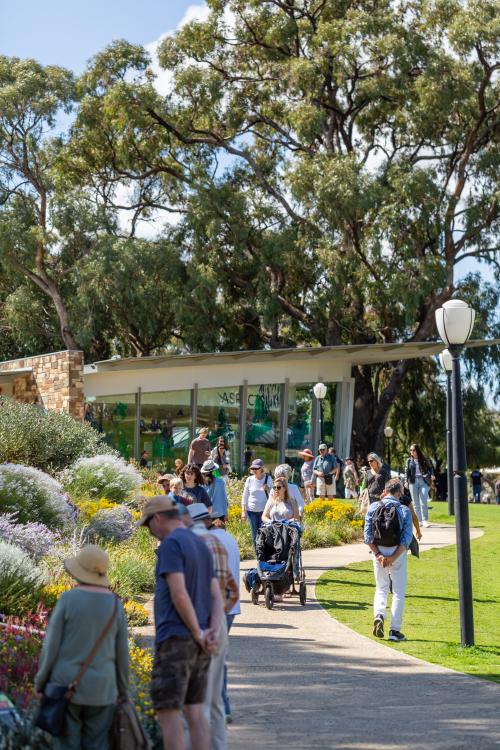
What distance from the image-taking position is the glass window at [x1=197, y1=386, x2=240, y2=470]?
32.3 meters

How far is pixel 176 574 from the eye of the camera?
549cm

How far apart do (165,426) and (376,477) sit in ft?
50.8

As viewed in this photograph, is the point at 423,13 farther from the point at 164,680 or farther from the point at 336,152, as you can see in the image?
the point at 164,680

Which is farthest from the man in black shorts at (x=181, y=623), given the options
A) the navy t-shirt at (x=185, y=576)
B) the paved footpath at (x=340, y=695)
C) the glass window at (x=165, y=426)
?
the glass window at (x=165, y=426)

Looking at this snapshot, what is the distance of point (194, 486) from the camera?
36.7 ft

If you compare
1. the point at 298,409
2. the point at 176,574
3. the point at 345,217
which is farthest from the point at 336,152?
the point at 176,574

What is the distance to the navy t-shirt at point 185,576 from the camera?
18.1ft

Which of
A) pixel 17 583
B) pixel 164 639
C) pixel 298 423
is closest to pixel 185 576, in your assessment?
pixel 164 639

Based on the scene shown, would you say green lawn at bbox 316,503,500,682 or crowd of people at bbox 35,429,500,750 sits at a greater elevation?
crowd of people at bbox 35,429,500,750

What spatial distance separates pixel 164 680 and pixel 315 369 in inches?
1231

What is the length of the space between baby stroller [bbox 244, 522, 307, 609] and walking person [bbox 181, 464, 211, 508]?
1.65 metres

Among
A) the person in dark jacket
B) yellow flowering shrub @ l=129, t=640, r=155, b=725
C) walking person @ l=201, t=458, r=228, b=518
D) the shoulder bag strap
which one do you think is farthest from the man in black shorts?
the person in dark jacket

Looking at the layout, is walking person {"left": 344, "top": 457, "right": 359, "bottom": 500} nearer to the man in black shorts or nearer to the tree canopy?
the tree canopy

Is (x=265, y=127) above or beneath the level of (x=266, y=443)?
above
